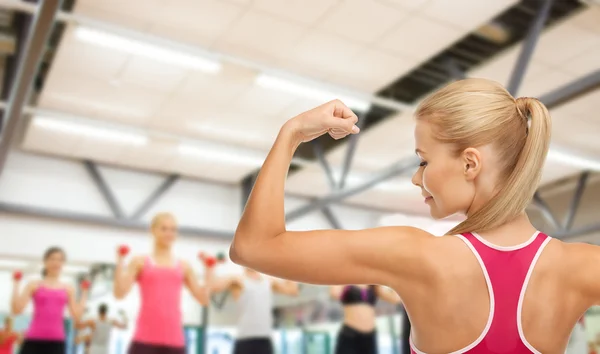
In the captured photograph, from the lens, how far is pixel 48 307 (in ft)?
13.8

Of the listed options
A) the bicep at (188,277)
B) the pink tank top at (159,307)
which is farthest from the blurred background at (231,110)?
the pink tank top at (159,307)

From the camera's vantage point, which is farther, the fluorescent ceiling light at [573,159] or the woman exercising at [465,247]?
the fluorescent ceiling light at [573,159]

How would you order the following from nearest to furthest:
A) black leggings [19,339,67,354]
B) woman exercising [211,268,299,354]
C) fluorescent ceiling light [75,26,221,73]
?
black leggings [19,339,67,354]
woman exercising [211,268,299,354]
fluorescent ceiling light [75,26,221,73]

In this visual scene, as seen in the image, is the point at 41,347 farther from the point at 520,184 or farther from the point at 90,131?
the point at 520,184

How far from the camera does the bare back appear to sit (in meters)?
0.72

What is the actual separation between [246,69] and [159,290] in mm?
2947

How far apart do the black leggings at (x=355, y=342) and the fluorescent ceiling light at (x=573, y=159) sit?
442 cm

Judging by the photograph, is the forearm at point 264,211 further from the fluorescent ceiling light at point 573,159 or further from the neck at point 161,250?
the fluorescent ceiling light at point 573,159

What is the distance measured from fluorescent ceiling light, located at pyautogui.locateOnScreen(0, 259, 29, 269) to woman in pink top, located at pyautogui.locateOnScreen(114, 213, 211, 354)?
5.63 meters

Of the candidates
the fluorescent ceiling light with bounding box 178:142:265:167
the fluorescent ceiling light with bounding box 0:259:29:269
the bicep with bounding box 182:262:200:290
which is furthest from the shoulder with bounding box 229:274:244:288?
the fluorescent ceiling light with bounding box 0:259:29:269

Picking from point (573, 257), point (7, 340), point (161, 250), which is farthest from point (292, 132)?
point (7, 340)

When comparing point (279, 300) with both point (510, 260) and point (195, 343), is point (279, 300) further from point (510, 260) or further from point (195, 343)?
point (510, 260)

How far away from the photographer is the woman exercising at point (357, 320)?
4180 millimetres

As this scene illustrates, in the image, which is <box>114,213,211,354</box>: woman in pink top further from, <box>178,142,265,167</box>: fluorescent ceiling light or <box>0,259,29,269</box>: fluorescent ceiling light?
<box>0,259,29,269</box>: fluorescent ceiling light
